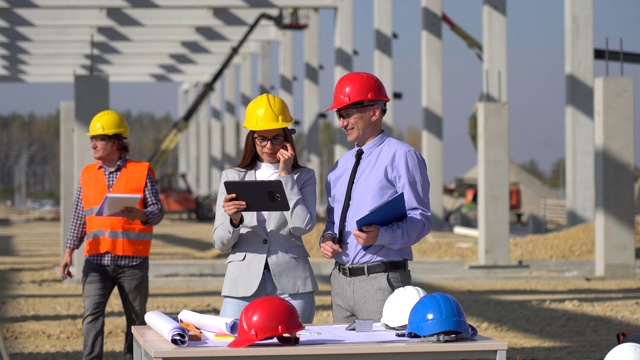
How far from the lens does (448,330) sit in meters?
4.47

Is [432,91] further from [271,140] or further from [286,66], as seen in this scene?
[271,140]

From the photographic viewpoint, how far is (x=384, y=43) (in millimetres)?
23781

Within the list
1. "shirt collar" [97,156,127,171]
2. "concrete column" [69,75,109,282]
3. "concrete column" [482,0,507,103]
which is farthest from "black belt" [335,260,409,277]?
"concrete column" [482,0,507,103]

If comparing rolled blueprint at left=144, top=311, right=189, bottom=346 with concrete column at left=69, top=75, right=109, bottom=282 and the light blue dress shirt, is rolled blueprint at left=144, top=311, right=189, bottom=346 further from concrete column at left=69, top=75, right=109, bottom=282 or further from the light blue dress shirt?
concrete column at left=69, top=75, right=109, bottom=282

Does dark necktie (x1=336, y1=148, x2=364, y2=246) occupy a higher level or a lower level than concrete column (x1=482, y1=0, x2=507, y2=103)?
lower

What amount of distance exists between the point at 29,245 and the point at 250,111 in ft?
70.2

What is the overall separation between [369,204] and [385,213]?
0.30 metres

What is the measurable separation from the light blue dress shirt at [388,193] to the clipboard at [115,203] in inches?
81.2

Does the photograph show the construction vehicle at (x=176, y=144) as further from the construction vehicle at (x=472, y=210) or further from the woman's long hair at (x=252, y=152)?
the woman's long hair at (x=252, y=152)

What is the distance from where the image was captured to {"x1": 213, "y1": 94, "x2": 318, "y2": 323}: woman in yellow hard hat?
541cm

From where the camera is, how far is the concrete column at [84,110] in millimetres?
14844

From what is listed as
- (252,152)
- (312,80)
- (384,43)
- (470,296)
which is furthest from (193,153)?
(252,152)

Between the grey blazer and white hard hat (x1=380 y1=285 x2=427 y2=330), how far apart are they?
63 centimetres

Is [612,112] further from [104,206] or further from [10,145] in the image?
[10,145]
